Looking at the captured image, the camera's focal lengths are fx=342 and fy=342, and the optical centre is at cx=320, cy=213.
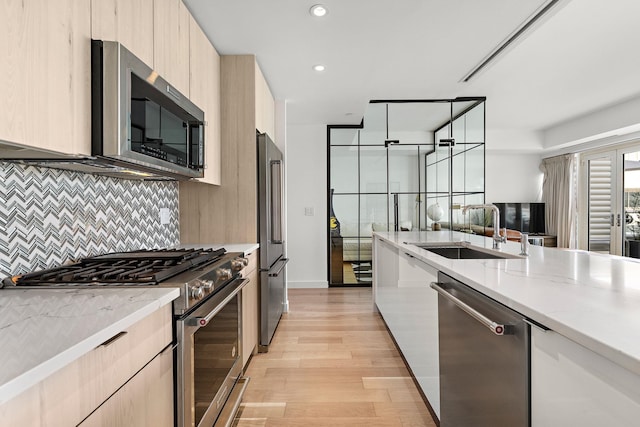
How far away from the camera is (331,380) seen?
7.45 ft

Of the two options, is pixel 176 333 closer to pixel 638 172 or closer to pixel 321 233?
pixel 321 233

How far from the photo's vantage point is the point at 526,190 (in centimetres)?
697

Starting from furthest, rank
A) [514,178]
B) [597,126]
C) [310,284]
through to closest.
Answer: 1. [514,178]
2. [597,126]
3. [310,284]

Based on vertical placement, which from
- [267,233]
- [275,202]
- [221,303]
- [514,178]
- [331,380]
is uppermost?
[514,178]

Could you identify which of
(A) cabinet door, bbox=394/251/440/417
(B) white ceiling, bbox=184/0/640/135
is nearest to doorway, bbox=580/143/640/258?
(B) white ceiling, bbox=184/0/640/135

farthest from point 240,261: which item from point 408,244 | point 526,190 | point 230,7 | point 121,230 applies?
point 526,190

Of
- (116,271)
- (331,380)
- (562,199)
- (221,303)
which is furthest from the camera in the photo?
(562,199)

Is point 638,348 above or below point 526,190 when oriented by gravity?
below

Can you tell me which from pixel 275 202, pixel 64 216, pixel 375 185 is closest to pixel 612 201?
pixel 375 185

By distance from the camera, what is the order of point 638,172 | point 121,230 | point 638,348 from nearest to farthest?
1. point 638,348
2. point 121,230
3. point 638,172

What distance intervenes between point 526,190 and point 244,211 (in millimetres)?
6463

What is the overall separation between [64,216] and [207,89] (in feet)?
4.18

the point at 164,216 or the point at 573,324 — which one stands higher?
the point at 164,216

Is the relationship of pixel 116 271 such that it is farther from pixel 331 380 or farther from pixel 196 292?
pixel 331 380
